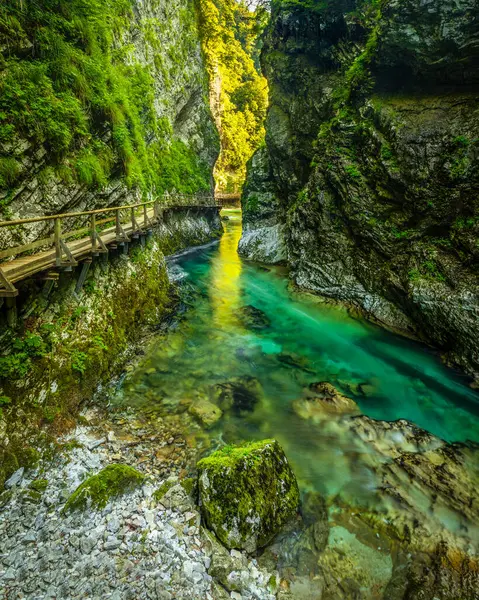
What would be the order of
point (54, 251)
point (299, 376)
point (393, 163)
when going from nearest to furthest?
point (54, 251), point (299, 376), point (393, 163)

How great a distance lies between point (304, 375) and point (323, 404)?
5.58 feet

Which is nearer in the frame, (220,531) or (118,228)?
(220,531)

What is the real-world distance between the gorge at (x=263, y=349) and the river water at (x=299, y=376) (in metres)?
0.09

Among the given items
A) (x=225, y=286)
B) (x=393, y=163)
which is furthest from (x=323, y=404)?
(x=225, y=286)

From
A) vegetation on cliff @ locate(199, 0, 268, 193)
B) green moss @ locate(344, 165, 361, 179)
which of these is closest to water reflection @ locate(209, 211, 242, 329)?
green moss @ locate(344, 165, 361, 179)

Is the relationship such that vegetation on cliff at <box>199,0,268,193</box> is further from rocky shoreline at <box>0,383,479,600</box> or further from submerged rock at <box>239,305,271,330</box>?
rocky shoreline at <box>0,383,479,600</box>

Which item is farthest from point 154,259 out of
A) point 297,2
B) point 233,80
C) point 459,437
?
point 233,80

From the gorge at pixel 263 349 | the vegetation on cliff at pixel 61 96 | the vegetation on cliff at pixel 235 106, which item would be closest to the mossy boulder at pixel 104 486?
the gorge at pixel 263 349

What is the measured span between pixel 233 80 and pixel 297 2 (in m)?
38.7

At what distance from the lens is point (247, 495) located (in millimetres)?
5684

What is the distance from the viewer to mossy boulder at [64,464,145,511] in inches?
221

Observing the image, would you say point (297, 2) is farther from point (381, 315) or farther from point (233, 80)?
point (233, 80)

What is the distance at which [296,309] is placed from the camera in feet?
54.3

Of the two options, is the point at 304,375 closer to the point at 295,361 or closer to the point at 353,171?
the point at 295,361
